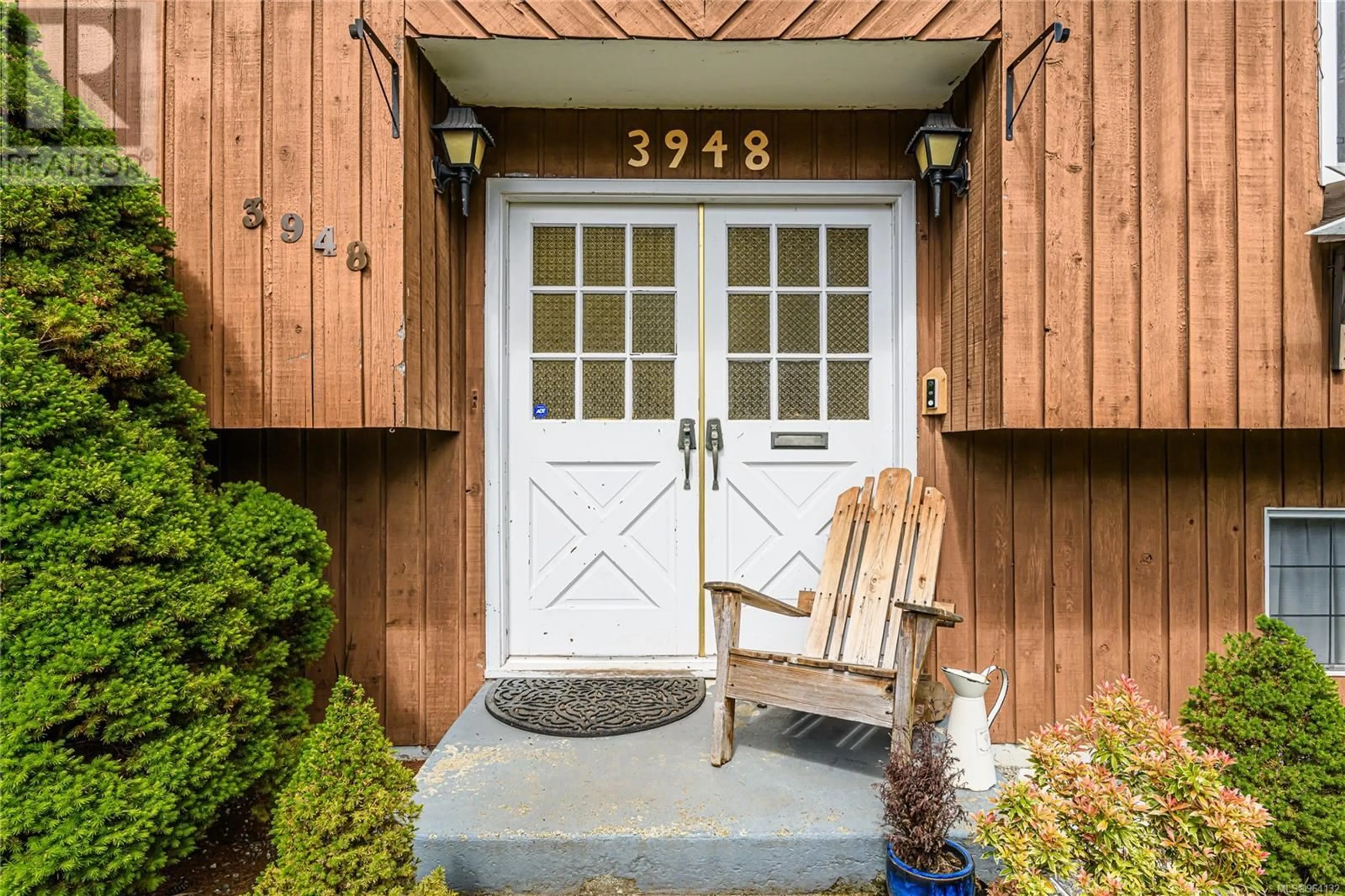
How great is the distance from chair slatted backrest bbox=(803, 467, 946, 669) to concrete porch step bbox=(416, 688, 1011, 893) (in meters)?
0.36

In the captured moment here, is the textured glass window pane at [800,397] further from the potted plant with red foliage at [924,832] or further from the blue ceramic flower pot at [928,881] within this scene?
the blue ceramic flower pot at [928,881]

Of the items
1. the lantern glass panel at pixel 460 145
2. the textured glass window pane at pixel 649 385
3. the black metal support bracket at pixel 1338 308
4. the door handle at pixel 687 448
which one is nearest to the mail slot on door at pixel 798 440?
the door handle at pixel 687 448

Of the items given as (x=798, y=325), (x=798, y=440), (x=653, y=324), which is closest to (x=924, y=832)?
(x=798, y=440)

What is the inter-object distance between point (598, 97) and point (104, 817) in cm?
283

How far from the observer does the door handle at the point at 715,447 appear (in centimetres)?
288

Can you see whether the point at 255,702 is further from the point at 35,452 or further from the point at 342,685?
the point at 35,452

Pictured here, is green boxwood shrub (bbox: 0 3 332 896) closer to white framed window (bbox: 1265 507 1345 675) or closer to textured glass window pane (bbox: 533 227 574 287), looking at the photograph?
textured glass window pane (bbox: 533 227 574 287)

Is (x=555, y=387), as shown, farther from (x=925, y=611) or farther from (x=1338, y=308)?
(x=1338, y=308)

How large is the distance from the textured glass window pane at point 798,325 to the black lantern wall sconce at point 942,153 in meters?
0.63

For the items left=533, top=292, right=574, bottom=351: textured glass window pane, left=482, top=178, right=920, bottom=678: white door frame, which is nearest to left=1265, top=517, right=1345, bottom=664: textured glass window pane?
left=482, top=178, right=920, bottom=678: white door frame

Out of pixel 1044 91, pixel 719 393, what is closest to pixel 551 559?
pixel 719 393

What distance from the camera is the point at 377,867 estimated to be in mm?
1545

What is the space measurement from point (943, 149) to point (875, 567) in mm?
1639

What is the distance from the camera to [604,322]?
2.91 meters
